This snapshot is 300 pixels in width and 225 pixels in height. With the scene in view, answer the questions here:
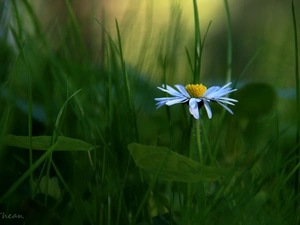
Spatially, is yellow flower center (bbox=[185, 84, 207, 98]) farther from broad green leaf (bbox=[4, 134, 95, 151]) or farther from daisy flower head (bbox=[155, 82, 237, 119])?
broad green leaf (bbox=[4, 134, 95, 151])

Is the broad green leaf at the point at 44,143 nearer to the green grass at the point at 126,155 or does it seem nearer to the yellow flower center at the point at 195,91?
the green grass at the point at 126,155

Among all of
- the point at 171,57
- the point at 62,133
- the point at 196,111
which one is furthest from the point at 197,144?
the point at 171,57

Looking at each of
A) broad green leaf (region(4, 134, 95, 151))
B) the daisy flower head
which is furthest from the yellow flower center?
broad green leaf (region(4, 134, 95, 151))

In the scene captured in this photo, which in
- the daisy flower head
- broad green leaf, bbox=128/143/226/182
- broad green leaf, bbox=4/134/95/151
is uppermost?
the daisy flower head

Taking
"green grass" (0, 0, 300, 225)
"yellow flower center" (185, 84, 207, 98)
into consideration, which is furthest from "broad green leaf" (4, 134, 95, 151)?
"yellow flower center" (185, 84, 207, 98)

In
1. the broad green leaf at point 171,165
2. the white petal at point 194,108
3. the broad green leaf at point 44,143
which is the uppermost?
the white petal at point 194,108

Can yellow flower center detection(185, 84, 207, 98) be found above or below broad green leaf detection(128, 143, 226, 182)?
above

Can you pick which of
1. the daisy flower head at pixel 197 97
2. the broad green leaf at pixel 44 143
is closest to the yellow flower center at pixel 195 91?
the daisy flower head at pixel 197 97

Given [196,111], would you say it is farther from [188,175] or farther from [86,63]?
[86,63]
